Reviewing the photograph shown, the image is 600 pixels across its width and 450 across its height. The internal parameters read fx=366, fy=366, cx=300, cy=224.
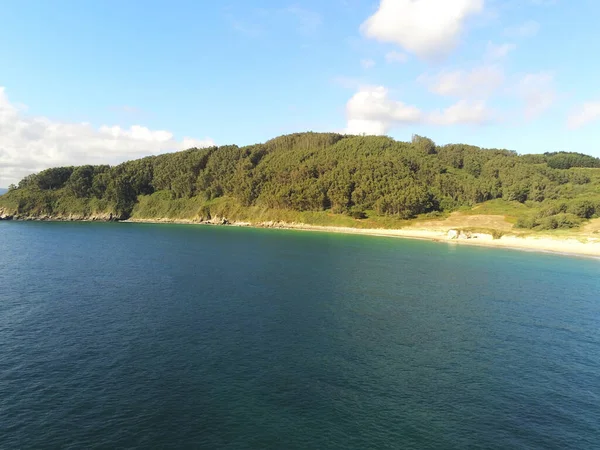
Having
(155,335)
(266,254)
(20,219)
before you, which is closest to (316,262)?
(266,254)

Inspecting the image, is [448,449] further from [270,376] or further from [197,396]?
[197,396]

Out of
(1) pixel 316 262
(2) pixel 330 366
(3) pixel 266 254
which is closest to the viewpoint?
(2) pixel 330 366

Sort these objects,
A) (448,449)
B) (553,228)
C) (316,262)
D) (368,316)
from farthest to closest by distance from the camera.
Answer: (553,228) → (316,262) → (368,316) → (448,449)

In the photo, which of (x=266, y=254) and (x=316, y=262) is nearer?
(x=316, y=262)

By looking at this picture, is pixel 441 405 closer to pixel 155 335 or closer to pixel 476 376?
pixel 476 376

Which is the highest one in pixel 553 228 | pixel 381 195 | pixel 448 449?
pixel 381 195

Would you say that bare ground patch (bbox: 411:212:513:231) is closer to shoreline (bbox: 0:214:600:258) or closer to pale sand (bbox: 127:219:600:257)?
shoreline (bbox: 0:214:600:258)

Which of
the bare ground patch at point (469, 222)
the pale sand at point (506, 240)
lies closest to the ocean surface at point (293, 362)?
the pale sand at point (506, 240)

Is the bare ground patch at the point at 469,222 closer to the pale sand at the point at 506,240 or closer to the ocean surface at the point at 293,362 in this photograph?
the pale sand at the point at 506,240

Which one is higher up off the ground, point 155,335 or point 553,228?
point 553,228
